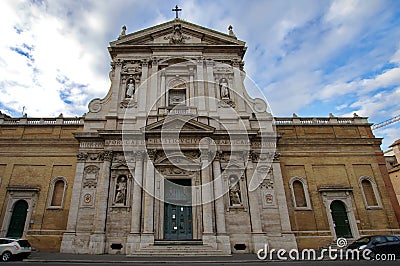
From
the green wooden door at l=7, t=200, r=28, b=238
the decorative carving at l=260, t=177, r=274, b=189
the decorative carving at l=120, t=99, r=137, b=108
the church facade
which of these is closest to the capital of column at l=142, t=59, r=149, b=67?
the church facade

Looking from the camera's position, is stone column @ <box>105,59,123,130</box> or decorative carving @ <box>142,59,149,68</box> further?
decorative carving @ <box>142,59,149,68</box>

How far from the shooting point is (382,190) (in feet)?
59.4

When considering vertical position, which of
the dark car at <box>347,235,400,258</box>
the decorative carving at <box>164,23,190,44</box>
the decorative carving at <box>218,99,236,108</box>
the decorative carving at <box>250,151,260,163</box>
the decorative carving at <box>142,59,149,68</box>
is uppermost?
the decorative carving at <box>164,23,190,44</box>

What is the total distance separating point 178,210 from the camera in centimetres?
1634

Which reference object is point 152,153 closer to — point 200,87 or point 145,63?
point 200,87

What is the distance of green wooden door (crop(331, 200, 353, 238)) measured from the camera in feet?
55.8

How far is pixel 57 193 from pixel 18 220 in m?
2.82

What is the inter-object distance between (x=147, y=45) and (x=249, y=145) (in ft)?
37.0

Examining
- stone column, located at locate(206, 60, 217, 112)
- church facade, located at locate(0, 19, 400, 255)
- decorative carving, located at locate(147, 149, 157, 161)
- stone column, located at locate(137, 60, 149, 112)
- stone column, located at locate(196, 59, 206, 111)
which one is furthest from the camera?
stone column, located at locate(206, 60, 217, 112)

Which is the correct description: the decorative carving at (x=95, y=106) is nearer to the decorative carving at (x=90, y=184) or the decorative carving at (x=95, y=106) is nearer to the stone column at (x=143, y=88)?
the stone column at (x=143, y=88)

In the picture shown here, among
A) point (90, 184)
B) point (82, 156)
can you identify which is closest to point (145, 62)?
point (82, 156)

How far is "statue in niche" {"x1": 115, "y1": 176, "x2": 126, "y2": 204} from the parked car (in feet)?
16.6

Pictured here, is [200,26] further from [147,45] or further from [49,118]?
[49,118]

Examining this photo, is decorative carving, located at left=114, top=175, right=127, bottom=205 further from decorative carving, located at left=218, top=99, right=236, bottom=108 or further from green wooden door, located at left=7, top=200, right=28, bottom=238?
decorative carving, located at left=218, top=99, right=236, bottom=108
